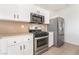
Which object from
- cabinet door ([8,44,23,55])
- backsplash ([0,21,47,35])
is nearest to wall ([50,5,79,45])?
backsplash ([0,21,47,35])

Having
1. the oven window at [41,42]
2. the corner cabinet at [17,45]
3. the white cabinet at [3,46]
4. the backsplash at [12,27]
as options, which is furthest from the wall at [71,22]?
the white cabinet at [3,46]

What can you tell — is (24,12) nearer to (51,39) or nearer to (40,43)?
→ (40,43)

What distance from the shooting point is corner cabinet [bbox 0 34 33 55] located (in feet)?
5.16

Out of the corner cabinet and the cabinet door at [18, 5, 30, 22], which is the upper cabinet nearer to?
the cabinet door at [18, 5, 30, 22]

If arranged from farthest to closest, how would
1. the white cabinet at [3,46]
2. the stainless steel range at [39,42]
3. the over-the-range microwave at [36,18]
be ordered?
the over-the-range microwave at [36,18], the stainless steel range at [39,42], the white cabinet at [3,46]

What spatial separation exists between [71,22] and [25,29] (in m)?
2.47

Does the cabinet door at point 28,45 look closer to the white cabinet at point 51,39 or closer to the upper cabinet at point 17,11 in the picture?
the upper cabinet at point 17,11

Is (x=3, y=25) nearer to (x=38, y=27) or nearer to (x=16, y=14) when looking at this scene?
(x=16, y=14)

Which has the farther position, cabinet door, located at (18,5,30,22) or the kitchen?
cabinet door, located at (18,5,30,22)

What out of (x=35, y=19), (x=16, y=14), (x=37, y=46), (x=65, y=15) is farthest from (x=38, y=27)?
(x=65, y=15)

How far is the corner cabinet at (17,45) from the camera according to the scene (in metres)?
1.57
